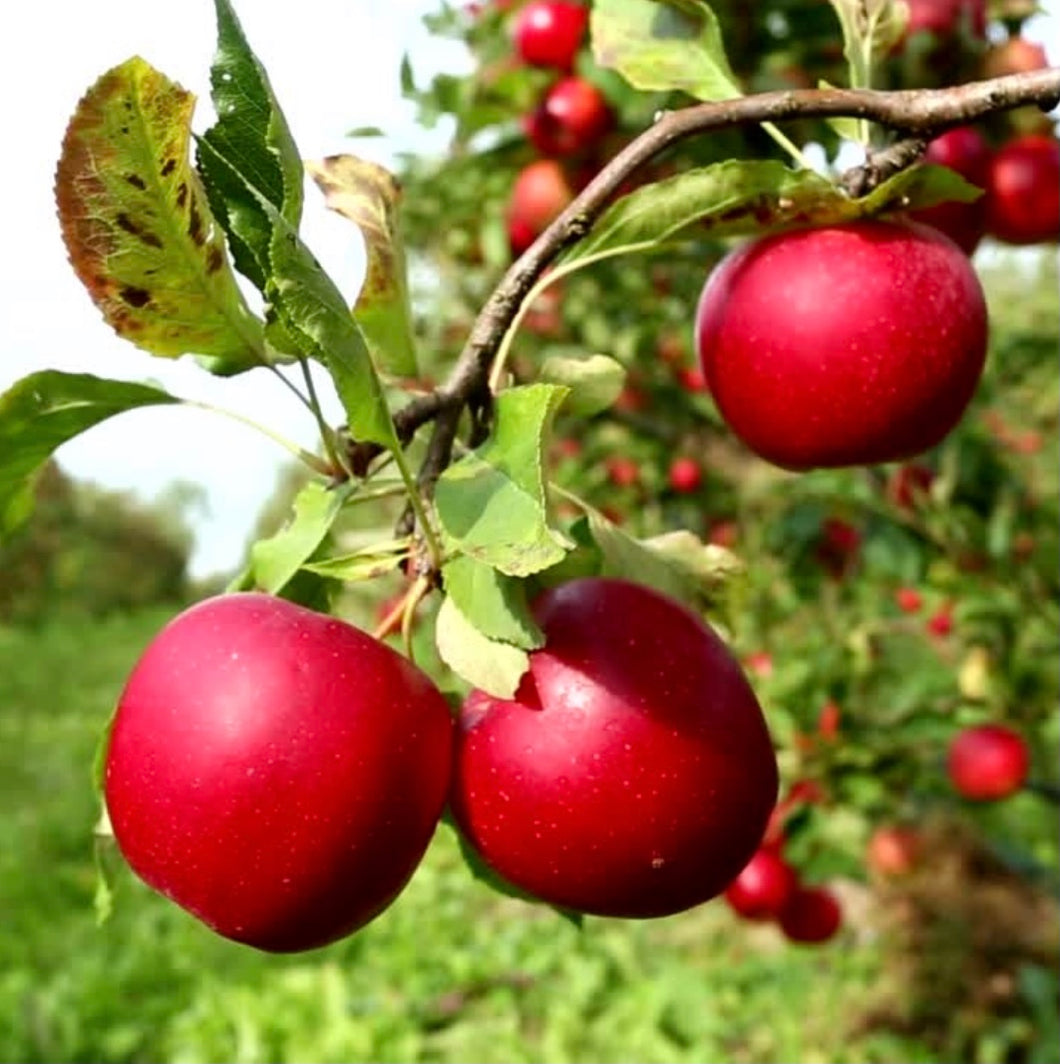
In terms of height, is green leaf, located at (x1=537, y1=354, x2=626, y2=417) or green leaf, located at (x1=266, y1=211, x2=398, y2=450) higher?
green leaf, located at (x1=266, y1=211, x2=398, y2=450)

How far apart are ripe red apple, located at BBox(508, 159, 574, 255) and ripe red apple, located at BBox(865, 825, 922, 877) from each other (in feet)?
4.84

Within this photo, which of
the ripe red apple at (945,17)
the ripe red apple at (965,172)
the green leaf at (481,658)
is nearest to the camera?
the green leaf at (481,658)

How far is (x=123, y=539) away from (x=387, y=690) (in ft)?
55.7

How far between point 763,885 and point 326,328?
175 centimetres

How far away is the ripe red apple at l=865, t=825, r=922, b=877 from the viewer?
2760 mm

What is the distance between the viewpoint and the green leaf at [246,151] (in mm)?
521

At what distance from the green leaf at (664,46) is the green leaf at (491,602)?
0.34 metres

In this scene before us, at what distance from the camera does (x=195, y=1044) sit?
3348mm

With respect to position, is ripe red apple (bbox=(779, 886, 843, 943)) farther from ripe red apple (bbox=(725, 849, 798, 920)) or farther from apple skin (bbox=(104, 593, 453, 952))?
apple skin (bbox=(104, 593, 453, 952))

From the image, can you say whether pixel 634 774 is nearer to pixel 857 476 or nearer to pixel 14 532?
pixel 14 532

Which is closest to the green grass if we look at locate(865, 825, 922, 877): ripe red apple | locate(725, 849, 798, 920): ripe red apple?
locate(865, 825, 922, 877): ripe red apple

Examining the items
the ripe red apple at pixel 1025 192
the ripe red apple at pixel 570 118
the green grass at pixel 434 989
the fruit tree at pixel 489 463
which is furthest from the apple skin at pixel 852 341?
the green grass at pixel 434 989

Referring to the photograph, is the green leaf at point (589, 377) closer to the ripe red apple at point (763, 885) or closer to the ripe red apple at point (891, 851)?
the ripe red apple at point (763, 885)

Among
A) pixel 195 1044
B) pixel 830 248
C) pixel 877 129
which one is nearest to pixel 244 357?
pixel 830 248
